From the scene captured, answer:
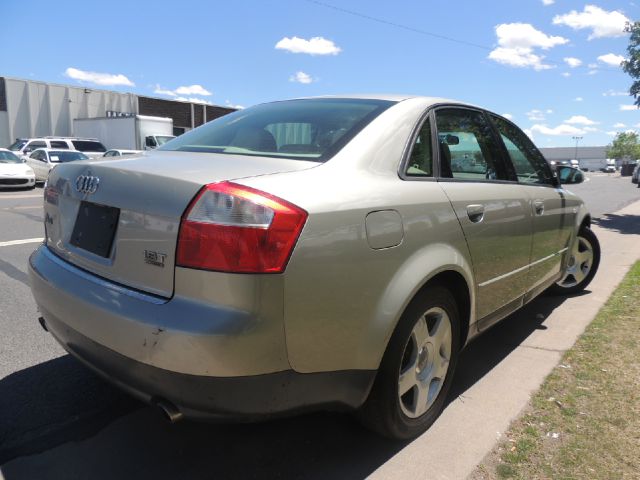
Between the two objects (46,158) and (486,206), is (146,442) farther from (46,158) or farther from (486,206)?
(46,158)

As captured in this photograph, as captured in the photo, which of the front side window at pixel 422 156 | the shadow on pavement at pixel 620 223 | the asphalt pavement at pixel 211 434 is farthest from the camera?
the shadow on pavement at pixel 620 223

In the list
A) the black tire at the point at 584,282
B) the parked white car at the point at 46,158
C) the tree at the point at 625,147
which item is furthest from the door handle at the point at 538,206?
the tree at the point at 625,147

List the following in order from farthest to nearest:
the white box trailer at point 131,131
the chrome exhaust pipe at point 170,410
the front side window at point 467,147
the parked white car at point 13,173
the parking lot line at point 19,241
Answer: the white box trailer at point 131,131, the parked white car at point 13,173, the parking lot line at point 19,241, the front side window at point 467,147, the chrome exhaust pipe at point 170,410

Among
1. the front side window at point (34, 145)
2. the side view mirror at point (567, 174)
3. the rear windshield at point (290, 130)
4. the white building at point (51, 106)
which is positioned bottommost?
the side view mirror at point (567, 174)

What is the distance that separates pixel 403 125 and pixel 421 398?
1.35 metres

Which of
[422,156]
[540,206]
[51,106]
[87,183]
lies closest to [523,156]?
[540,206]

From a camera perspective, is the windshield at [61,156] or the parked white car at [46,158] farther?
the windshield at [61,156]

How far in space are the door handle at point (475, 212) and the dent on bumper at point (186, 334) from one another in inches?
52.8

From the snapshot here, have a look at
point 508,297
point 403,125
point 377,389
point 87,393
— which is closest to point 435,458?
point 377,389

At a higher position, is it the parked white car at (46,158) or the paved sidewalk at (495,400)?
the parked white car at (46,158)

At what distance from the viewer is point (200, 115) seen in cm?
4106

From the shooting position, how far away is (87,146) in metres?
23.2

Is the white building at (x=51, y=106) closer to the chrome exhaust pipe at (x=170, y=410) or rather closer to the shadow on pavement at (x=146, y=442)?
the shadow on pavement at (x=146, y=442)

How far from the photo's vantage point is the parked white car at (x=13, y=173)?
53.6 feet
